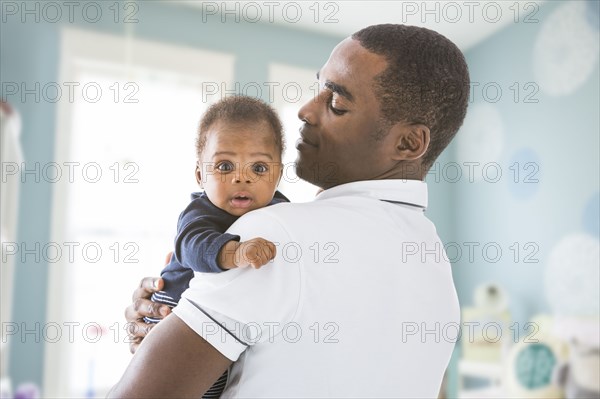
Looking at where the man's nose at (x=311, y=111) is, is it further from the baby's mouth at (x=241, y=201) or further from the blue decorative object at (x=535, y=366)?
the blue decorative object at (x=535, y=366)

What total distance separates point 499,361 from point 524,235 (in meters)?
0.87

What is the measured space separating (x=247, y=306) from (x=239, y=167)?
16.3 inches

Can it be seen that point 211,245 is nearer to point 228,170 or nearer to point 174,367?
point 174,367

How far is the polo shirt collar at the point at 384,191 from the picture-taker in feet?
2.72

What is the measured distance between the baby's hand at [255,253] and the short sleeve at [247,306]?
0.01 m

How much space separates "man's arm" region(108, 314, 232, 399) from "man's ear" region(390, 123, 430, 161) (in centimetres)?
44

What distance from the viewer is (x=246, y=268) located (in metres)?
0.68

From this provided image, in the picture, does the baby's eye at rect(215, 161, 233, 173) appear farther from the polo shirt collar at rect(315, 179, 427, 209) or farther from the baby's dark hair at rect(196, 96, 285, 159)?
the polo shirt collar at rect(315, 179, 427, 209)

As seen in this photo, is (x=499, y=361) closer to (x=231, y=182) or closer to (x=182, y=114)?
(x=182, y=114)

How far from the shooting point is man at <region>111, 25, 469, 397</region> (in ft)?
Answer: 2.15

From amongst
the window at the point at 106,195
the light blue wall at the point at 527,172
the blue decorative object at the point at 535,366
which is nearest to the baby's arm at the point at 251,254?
the window at the point at 106,195

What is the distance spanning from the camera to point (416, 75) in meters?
0.88

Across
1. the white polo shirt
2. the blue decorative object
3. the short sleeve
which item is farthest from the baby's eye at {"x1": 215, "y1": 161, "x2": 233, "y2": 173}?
the blue decorative object

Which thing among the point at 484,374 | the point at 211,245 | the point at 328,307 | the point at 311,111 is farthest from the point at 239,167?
the point at 484,374
